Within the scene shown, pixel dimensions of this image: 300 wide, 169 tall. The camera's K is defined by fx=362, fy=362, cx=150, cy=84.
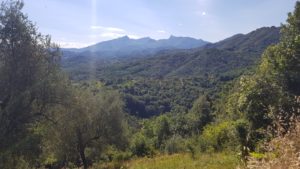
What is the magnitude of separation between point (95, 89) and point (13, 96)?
49.4ft

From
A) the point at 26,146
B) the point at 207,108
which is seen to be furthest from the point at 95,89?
the point at 207,108

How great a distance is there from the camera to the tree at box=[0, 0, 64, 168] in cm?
1154

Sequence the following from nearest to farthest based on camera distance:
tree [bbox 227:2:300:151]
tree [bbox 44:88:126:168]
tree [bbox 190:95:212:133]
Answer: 1. tree [bbox 227:2:300:151]
2. tree [bbox 44:88:126:168]
3. tree [bbox 190:95:212:133]

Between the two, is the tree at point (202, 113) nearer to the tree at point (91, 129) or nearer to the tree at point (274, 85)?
the tree at point (91, 129)

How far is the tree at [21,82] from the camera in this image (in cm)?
1154

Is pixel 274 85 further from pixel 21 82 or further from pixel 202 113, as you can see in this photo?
pixel 202 113

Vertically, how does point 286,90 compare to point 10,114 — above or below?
above

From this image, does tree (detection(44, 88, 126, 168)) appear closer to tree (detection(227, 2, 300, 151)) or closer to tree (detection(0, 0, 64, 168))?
tree (detection(0, 0, 64, 168))

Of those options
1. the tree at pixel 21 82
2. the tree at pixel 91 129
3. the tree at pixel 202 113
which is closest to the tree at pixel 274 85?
the tree at pixel 21 82

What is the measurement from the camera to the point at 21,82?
12.2 metres

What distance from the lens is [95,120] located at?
2273cm

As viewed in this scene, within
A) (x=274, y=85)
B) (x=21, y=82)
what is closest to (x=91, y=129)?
(x=21, y=82)

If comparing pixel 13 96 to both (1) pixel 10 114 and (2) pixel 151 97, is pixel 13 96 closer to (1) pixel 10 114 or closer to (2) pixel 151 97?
(1) pixel 10 114

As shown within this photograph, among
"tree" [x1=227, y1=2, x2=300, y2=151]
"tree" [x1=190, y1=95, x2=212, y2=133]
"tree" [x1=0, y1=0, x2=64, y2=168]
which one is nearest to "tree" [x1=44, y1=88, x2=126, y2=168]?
"tree" [x1=0, y1=0, x2=64, y2=168]
